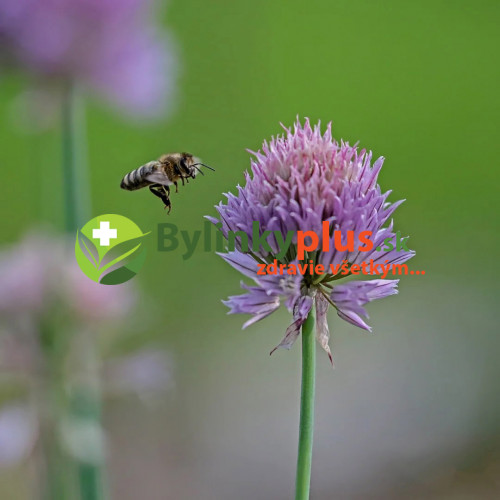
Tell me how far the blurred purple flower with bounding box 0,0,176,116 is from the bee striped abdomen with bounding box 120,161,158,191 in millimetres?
323

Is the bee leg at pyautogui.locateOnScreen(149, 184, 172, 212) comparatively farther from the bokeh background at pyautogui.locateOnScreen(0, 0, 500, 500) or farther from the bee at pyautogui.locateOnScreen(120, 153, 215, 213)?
the bokeh background at pyautogui.locateOnScreen(0, 0, 500, 500)

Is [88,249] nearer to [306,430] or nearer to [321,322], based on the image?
[321,322]

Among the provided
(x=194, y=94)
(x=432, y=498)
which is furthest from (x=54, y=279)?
(x=194, y=94)

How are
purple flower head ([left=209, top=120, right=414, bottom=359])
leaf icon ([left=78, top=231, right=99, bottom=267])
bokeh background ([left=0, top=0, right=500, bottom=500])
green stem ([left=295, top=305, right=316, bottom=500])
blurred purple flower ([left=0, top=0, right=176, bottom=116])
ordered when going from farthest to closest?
1. bokeh background ([left=0, top=0, right=500, bottom=500])
2. blurred purple flower ([left=0, top=0, right=176, bottom=116])
3. leaf icon ([left=78, top=231, right=99, bottom=267])
4. purple flower head ([left=209, top=120, right=414, bottom=359])
5. green stem ([left=295, top=305, right=316, bottom=500])

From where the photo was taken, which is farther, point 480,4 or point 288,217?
point 480,4

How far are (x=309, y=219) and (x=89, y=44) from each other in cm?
102

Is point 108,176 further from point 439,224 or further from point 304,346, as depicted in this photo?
point 304,346

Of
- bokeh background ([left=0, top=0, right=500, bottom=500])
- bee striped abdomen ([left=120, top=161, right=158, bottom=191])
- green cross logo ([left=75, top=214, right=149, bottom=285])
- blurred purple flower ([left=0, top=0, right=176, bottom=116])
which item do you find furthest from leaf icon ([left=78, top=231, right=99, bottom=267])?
bokeh background ([left=0, top=0, right=500, bottom=500])

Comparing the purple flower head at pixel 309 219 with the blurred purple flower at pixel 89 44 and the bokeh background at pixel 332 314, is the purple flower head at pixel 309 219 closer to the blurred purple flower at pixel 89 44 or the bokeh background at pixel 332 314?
the blurred purple flower at pixel 89 44

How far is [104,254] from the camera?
1381mm

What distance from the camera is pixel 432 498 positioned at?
2.82m

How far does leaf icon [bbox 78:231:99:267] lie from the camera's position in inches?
51.9

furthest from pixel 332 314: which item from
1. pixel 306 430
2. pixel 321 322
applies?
pixel 306 430

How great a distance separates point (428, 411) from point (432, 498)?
1.47 ft
